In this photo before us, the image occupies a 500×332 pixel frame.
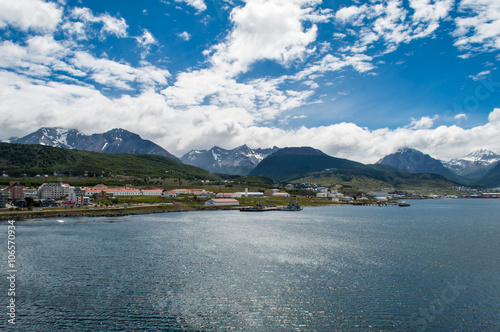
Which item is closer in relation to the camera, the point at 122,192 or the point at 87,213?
the point at 87,213

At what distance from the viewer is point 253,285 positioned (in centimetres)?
3125

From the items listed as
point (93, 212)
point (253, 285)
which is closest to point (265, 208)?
point (93, 212)

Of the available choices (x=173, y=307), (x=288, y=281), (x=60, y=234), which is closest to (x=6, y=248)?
(x=60, y=234)

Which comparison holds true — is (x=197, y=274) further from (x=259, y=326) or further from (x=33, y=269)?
(x=33, y=269)

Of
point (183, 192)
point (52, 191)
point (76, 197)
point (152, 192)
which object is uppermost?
point (52, 191)

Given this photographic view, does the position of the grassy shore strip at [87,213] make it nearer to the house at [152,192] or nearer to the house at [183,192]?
the house at [152,192]

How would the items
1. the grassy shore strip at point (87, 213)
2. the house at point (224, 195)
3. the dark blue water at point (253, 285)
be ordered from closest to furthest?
1. the dark blue water at point (253, 285)
2. the grassy shore strip at point (87, 213)
3. the house at point (224, 195)

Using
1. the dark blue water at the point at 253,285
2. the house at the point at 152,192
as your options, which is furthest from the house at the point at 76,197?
the dark blue water at the point at 253,285

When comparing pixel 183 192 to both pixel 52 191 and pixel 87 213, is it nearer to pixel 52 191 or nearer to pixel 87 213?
pixel 52 191

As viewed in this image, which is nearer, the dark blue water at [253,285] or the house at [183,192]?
the dark blue water at [253,285]

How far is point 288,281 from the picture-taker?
32531mm

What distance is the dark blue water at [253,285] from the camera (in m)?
23.5

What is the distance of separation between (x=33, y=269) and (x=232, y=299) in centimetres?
2429

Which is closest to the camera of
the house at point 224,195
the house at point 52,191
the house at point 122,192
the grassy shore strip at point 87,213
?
the grassy shore strip at point 87,213
